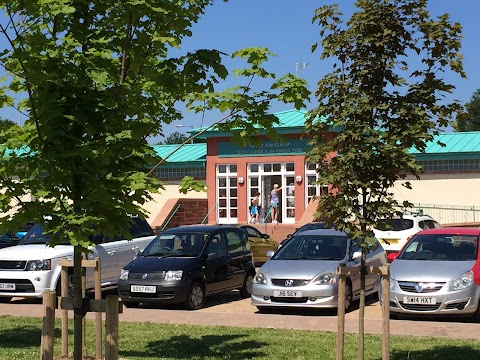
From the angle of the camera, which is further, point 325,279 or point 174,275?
point 174,275

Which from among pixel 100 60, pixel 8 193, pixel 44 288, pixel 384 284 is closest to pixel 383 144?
pixel 384 284

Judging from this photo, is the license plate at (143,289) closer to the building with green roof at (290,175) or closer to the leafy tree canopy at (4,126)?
the leafy tree canopy at (4,126)

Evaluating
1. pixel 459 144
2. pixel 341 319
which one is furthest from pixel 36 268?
pixel 459 144

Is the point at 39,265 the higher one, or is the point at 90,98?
the point at 90,98

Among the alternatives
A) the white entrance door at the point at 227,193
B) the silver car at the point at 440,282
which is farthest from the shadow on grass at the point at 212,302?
the white entrance door at the point at 227,193

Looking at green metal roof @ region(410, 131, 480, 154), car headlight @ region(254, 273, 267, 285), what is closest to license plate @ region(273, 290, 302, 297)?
car headlight @ region(254, 273, 267, 285)

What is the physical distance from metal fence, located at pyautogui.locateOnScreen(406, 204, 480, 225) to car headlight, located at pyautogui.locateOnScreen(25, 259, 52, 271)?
2101 centimetres

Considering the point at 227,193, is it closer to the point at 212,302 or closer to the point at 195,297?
the point at 212,302

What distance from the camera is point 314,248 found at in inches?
650

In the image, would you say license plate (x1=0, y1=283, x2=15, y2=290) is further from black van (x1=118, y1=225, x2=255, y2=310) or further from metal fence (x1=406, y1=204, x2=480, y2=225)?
metal fence (x1=406, y1=204, x2=480, y2=225)

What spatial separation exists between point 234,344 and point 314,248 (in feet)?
17.9

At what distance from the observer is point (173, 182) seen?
135 ft

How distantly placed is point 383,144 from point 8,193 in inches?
150

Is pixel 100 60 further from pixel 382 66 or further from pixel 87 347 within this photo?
pixel 87 347
